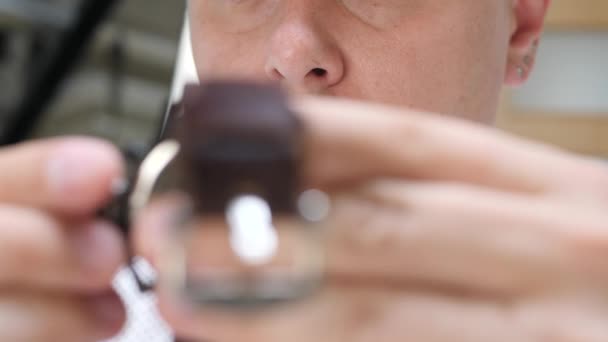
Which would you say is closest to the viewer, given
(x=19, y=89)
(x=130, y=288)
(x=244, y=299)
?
(x=244, y=299)

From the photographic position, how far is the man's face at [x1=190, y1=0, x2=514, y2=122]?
69 centimetres

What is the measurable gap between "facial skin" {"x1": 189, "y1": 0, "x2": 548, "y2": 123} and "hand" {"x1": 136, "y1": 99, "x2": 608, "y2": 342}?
360 millimetres

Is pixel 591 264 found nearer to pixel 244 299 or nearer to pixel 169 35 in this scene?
pixel 244 299

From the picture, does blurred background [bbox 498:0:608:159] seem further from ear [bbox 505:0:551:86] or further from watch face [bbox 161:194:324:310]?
watch face [bbox 161:194:324:310]

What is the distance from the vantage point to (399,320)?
12.4 inches

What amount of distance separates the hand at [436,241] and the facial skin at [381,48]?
36 cm

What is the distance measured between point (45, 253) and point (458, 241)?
205 millimetres

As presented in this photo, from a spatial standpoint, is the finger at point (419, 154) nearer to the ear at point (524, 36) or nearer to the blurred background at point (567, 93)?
the ear at point (524, 36)

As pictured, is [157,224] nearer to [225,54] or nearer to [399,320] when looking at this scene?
[399,320]

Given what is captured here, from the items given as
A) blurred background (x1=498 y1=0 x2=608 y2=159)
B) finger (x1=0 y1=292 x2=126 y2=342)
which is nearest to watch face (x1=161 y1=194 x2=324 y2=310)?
finger (x1=0 y1=292 x2=126 y2=342)

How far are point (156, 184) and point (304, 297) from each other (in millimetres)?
99

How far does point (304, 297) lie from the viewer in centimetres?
29

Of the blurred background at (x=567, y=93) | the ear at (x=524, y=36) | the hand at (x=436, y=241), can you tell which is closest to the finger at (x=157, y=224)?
the hand at (x=436, y=241)

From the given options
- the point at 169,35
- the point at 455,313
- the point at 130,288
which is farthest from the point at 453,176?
the point at 169,35
